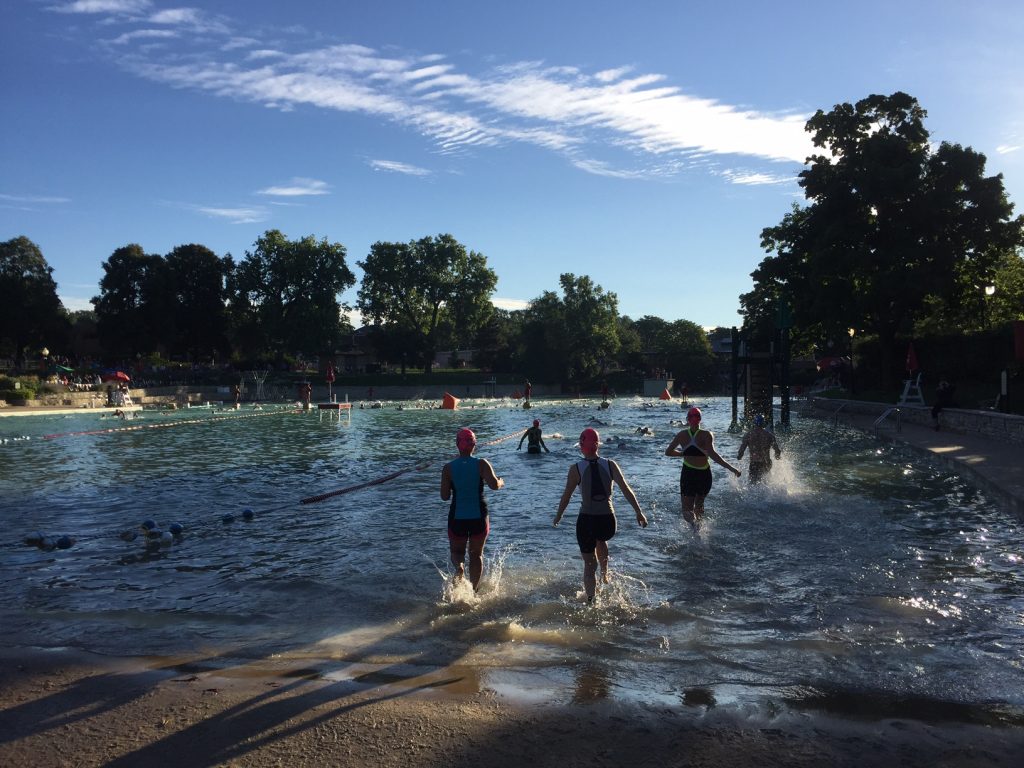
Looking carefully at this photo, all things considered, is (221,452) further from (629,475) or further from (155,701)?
(155,701)

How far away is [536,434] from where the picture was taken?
23406 millimetres

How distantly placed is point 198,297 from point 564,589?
81886 millimetres

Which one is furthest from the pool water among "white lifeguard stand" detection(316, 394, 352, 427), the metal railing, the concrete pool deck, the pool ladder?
"white lifeguard stand" detection(316, 394, 352, 427)

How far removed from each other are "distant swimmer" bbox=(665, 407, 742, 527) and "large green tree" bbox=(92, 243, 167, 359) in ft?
253

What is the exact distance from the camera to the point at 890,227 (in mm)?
34656

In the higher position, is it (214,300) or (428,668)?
(214,300)

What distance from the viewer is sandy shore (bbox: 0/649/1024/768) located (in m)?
4.29

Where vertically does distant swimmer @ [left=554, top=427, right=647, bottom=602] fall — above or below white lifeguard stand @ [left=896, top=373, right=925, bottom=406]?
below

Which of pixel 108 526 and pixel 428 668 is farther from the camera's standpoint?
pixel 108 526

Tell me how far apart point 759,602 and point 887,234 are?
32.9 meters

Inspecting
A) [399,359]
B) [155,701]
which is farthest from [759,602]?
[399,359]

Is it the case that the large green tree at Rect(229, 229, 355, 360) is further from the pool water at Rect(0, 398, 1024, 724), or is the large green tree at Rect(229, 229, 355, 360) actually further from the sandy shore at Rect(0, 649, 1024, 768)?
the sandy shore at Rect(0, 649, 1024, 768)

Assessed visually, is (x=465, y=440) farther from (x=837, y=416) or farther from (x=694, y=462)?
(x=837, y=416)

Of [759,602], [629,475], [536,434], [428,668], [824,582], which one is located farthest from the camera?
[536,434]
